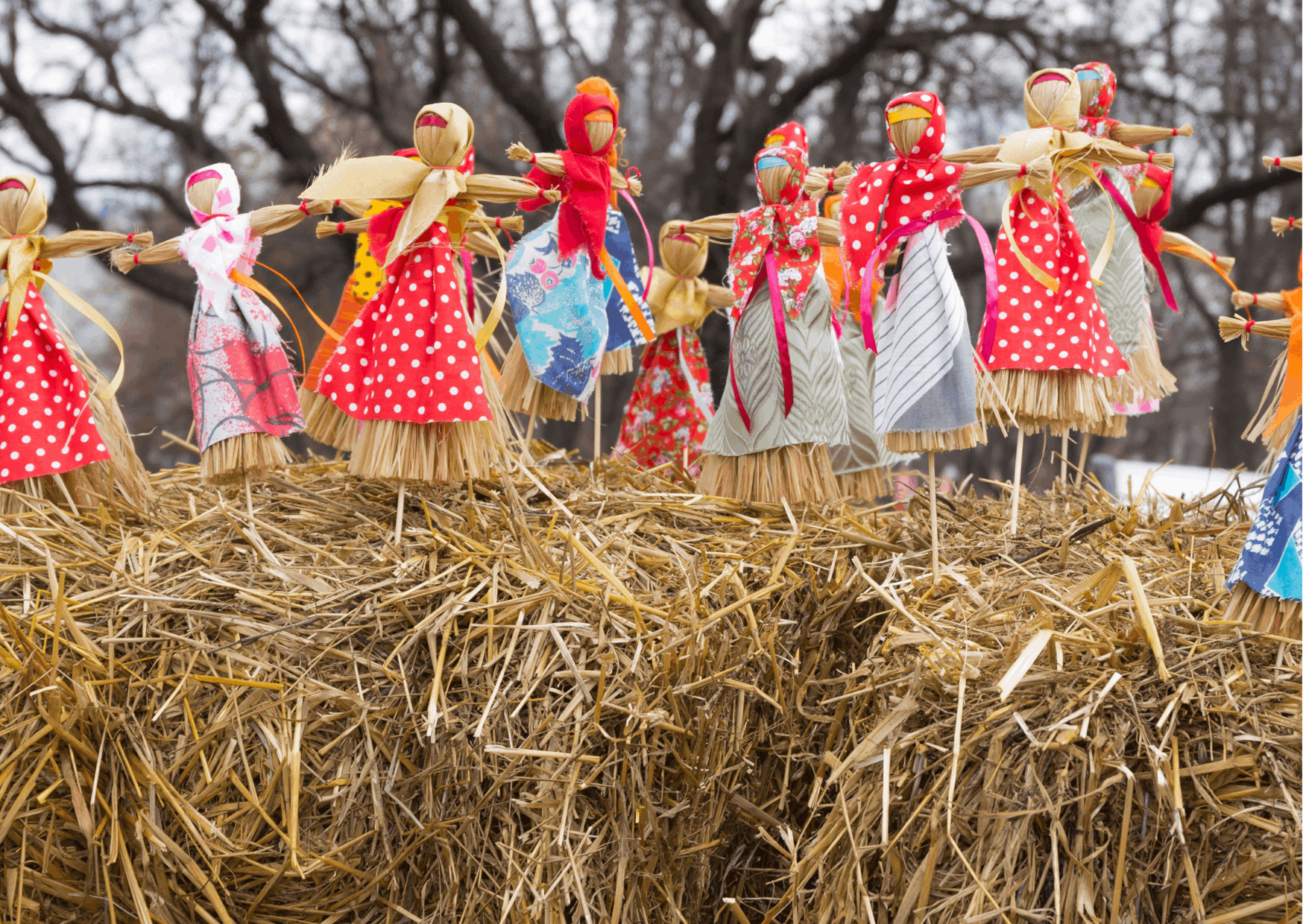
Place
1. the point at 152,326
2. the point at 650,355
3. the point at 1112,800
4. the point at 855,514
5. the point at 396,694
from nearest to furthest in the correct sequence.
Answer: the point at 1112,800
the point at 396,694
the point at 855,514
the point at 650,355
the point at 152,326

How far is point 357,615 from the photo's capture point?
1.74 m

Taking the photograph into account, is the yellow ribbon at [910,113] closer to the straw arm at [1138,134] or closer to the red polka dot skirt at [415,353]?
the straw arm at [1138,134]

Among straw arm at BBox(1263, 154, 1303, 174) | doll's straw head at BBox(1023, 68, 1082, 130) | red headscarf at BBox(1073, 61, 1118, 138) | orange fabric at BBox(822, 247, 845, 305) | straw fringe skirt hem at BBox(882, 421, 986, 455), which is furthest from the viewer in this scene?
orange fabric at BBox(822, 247, 845, 305)

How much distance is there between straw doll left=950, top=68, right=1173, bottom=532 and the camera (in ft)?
6.82

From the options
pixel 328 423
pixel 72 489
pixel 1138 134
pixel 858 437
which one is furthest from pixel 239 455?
pixel 1138 134

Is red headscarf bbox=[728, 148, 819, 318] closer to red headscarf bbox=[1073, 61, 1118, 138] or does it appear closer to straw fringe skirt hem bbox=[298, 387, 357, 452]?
red headscarf bbox=[1073, 61, 1118, 138]

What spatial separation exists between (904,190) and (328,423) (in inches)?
59.6

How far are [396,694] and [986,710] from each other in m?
0.97

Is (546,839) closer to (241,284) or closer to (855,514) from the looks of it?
(855,514)

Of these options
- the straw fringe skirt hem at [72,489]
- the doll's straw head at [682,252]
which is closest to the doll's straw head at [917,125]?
the doll's straw head at [682,252]

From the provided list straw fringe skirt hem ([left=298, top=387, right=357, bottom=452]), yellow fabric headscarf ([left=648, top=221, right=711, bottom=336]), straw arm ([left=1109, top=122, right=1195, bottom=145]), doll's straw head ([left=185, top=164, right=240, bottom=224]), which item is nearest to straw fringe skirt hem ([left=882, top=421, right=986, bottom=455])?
straw arm ([left=1109, top=122, right=1195, bottom=145])

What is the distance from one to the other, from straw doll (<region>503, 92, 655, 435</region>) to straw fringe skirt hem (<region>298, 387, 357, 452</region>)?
0.47 metres

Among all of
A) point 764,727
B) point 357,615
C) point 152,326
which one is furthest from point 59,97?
point 764,727

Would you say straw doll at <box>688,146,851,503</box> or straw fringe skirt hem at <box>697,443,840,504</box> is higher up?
straw doll at <box>688,146,851,503</box>
